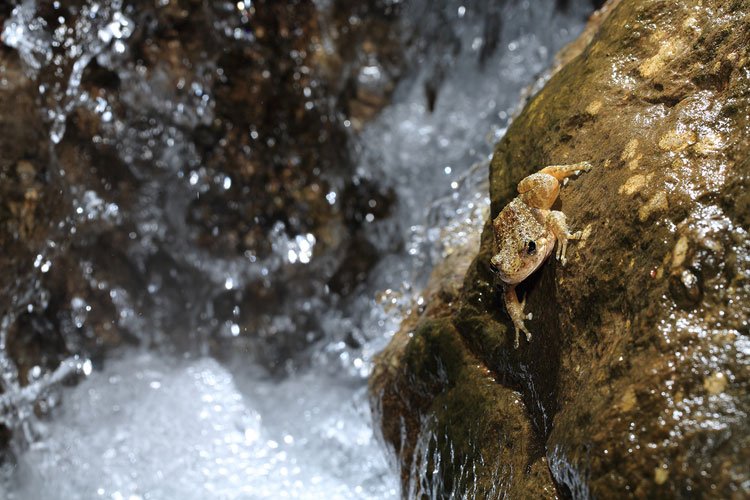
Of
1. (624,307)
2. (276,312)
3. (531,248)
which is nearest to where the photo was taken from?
(624,307)

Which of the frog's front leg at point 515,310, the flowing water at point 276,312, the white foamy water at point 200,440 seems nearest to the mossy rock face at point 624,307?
the frog's front leg at point 515,310

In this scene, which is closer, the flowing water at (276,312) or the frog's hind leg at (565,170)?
the frog's hind leg at (565,170)

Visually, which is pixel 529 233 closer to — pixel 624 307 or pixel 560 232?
pixel 560 232

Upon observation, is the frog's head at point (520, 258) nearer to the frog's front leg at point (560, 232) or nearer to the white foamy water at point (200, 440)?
the frog's front leg at point (560, 232)

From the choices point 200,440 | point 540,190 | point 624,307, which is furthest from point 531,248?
point 200,440

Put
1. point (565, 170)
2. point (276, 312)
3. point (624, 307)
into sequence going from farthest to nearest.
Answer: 1. point (276, 312)
2. point (565, 170)
3. point (624, 307)

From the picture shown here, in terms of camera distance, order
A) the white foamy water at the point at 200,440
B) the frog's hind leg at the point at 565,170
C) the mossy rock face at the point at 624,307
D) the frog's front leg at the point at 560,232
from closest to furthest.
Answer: the mossy rock face at the point at 624,307 < the frog's front leg at the point at 560,232 < the frog's hind leg at the point at 565,170 < the white foamy water at the point at 200,440

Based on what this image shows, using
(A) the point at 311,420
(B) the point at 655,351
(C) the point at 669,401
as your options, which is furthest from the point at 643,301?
(A) the point at 311,420
